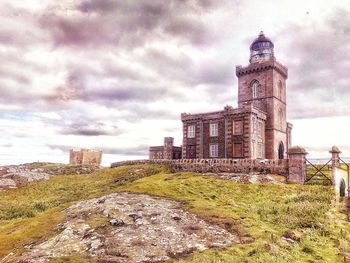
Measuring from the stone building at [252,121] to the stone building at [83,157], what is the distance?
4323cm

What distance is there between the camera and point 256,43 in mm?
50781

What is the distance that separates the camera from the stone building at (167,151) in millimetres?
52750

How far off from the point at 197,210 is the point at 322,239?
22.9ft

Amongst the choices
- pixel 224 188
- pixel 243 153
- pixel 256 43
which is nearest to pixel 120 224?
pixel 224 188

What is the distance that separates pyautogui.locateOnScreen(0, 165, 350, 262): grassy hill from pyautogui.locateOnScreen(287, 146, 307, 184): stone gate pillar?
1.97 metres

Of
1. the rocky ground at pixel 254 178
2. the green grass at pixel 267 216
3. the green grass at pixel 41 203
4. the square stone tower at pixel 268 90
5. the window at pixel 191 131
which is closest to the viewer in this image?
the green grass at pixel 267 216

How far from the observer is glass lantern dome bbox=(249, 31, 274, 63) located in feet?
164

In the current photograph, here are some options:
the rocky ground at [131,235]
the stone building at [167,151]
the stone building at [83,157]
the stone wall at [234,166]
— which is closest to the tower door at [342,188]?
the stone wall at [234,166]

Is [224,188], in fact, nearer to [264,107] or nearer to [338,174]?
[338,174]

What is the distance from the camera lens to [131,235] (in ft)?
51.2

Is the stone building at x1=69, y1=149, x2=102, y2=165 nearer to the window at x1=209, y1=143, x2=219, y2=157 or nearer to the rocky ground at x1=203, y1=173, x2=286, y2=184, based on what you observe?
the window at x1=209, y1=143, x2=219, y2=157

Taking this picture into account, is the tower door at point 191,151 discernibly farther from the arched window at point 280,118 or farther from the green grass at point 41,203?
the arched window at point 280,118

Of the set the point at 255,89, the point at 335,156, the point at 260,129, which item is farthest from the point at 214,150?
the point at 335,156

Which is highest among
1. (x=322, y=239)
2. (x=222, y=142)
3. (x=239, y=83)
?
(x=239, y=83)
